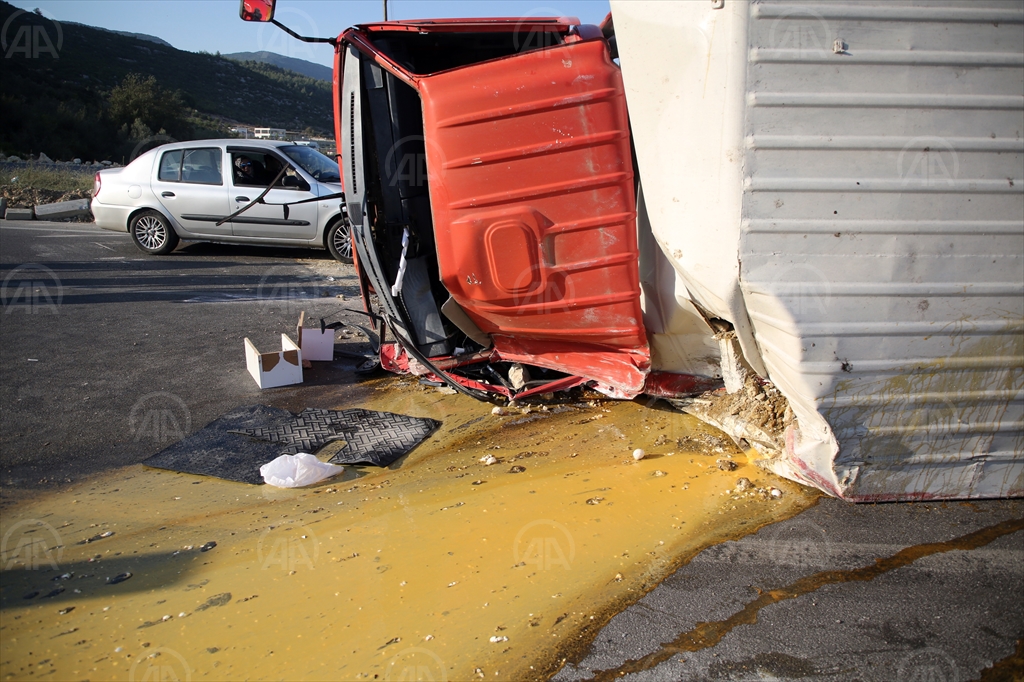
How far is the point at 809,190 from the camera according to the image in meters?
2.46

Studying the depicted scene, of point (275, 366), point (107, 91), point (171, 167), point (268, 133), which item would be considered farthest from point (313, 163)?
point (107, 91)

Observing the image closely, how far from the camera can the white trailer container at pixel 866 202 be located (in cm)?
240

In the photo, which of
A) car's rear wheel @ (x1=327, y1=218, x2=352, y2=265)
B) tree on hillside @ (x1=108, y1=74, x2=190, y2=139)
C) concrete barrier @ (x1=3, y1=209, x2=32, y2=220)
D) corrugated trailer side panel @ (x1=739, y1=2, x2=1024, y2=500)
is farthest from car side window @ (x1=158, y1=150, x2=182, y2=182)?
tree on hillside @ (x1=108, y1=74, x2=190, y2=139)

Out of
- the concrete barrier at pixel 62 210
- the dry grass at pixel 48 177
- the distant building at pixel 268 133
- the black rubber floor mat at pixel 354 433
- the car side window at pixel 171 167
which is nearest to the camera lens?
the black rubber floor mat at pixel 354 433

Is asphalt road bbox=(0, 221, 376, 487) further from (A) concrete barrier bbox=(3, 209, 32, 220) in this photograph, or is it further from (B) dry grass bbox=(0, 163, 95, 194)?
(B) dry grass bbox=(0, 163, 95, 194)

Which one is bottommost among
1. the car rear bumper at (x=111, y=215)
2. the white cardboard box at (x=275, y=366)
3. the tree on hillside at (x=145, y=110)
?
the white cardboard box at (x=275, y=366)

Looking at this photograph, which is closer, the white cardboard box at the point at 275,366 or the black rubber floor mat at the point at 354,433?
the black rubber floor mat at the point at 354,433

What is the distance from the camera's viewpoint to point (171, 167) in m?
8.54

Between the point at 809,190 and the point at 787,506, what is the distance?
127 cm

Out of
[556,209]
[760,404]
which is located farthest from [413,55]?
[760,404]

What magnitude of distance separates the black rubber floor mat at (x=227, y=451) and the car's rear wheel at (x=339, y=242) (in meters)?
4.70

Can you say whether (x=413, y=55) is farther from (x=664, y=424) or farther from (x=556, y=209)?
(x=664, y=424)

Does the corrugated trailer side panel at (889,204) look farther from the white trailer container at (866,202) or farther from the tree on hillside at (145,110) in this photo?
the tree on hillside at (145,110)

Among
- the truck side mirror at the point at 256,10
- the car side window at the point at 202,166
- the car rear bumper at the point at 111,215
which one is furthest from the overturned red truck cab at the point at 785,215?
the car rear bumper at the point at 111,215
